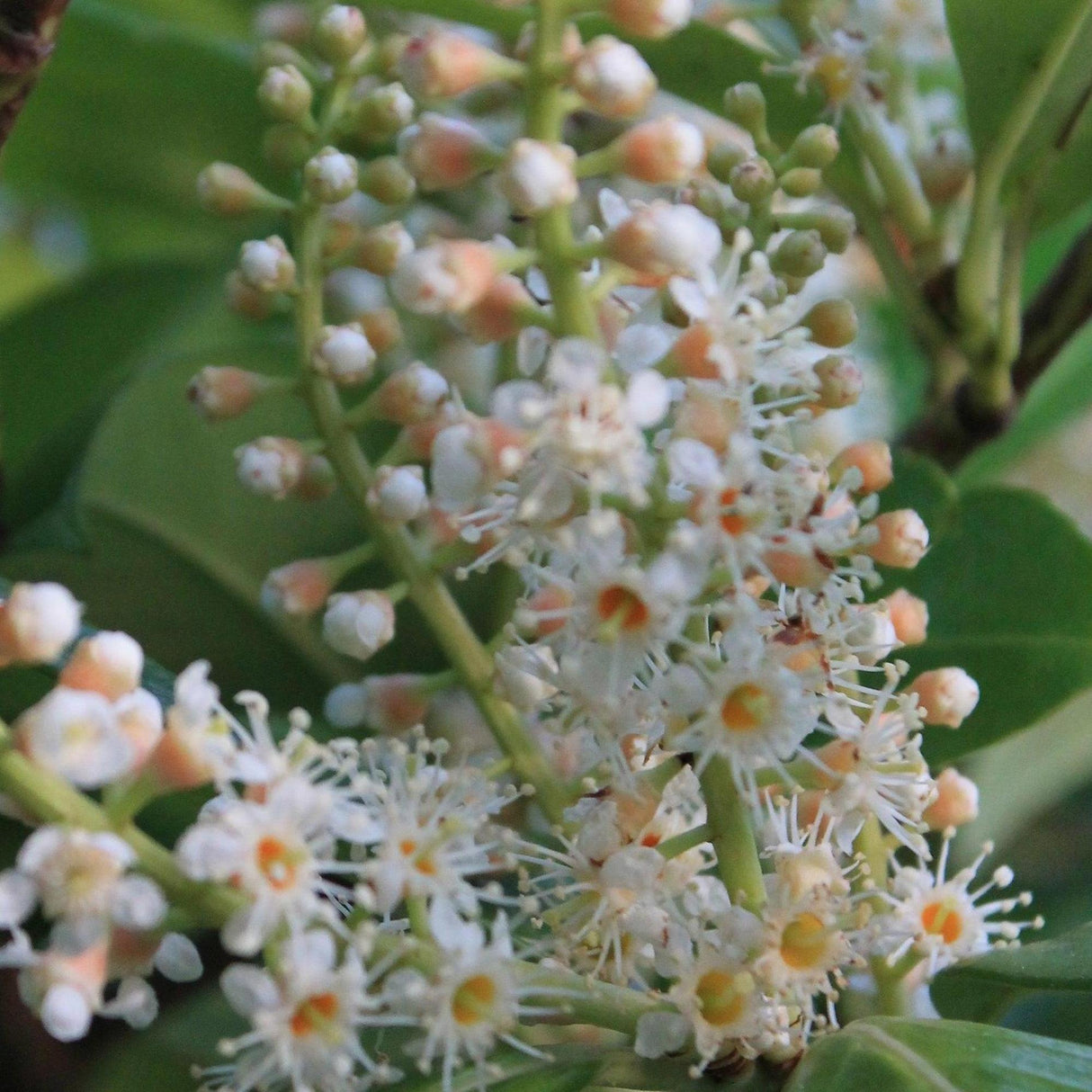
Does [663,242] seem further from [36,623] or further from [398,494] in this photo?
[36,623]

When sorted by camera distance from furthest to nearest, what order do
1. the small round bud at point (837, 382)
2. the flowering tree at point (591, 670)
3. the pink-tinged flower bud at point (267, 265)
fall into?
the pink-tinged flower bud at point (267, 265) < the small round bud at point (837, 382) < the flowering tree at point (591, 670)

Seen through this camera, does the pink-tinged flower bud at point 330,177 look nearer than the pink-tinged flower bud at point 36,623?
No

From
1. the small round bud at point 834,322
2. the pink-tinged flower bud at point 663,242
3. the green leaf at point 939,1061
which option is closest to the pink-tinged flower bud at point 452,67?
the pink-tinged flower bud at point 663,242

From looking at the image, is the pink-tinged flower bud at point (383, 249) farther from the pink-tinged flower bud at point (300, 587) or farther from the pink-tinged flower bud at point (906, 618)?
the pink-tinged flower bud at point (906, 618)

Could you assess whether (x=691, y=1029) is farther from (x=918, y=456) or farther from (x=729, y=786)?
(x=918, y=456)

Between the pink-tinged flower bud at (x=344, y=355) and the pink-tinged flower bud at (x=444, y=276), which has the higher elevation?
the pink-tinged flower bud at (x=444, y=276)

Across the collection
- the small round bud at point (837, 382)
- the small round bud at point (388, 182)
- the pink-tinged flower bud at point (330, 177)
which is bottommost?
the small round bud at point (388, 182)

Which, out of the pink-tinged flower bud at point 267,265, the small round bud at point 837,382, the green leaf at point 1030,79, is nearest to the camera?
the small round bud at point 837,382
